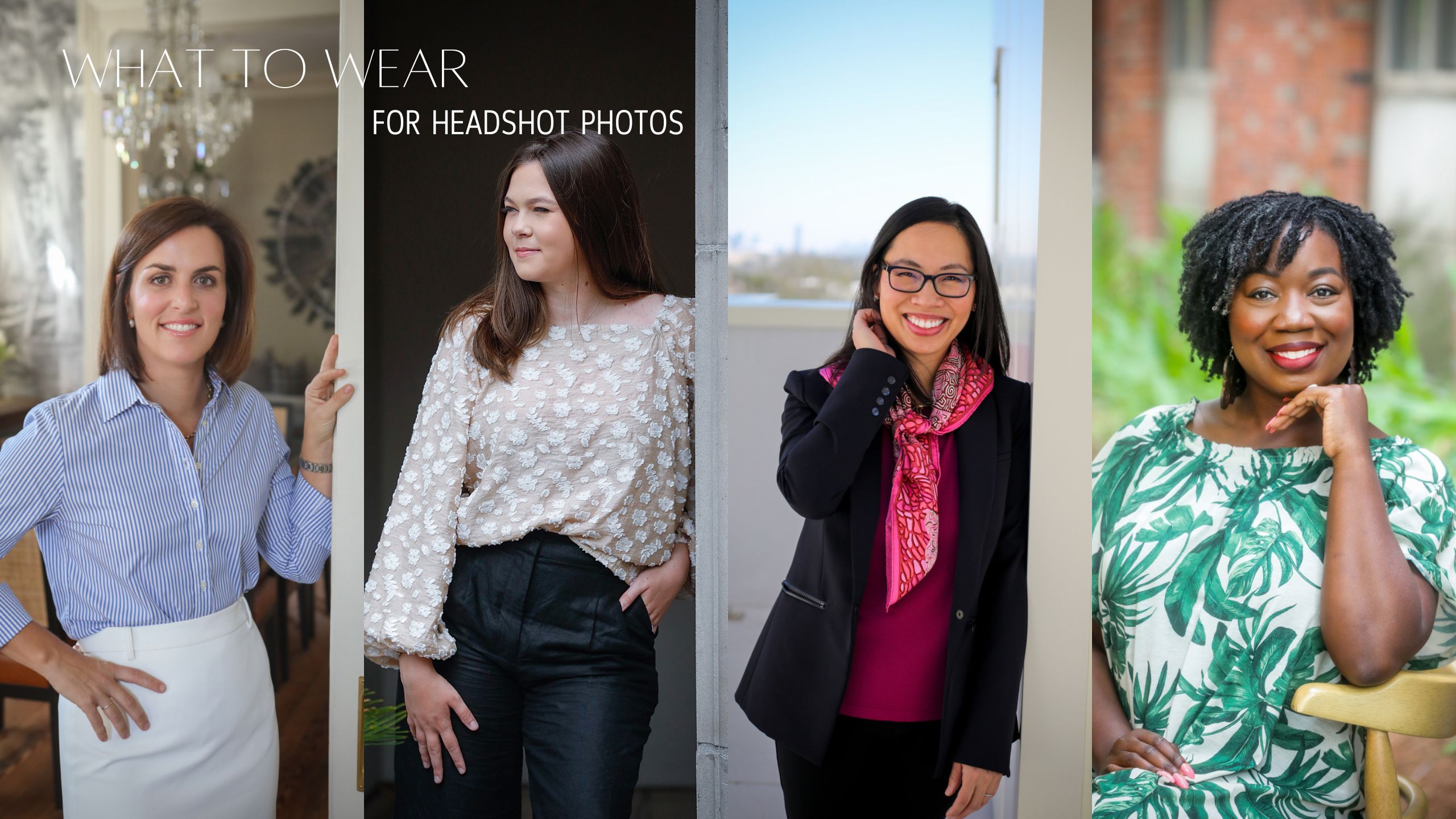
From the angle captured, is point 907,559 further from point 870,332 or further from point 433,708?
point 433,708

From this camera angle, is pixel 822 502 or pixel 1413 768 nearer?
pixel 822 502

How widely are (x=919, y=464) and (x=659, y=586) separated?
0.61m

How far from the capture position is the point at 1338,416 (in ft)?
5.77

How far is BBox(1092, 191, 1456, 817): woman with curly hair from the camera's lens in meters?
1.74

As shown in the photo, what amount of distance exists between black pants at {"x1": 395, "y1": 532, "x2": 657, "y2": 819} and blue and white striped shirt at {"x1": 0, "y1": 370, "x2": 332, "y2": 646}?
53 centimetres

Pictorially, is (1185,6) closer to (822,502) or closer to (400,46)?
(822,502)

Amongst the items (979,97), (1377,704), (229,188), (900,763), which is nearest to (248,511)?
(229,188)

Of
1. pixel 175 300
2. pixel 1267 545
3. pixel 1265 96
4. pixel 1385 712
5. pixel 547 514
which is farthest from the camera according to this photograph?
pixel 1265 96

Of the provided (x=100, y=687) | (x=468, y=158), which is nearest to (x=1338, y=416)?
(x=468, y=158)

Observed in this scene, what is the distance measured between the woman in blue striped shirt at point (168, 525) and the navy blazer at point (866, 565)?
3.38ft

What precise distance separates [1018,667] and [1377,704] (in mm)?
611

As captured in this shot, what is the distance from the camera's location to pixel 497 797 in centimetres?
201

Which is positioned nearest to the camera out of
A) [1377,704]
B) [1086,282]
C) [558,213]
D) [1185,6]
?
[1377,704]

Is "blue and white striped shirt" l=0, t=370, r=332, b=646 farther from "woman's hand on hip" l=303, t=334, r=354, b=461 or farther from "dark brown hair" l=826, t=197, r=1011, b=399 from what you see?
"dark brown hair" l=826, t=197, r=1011, b=399
